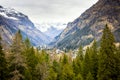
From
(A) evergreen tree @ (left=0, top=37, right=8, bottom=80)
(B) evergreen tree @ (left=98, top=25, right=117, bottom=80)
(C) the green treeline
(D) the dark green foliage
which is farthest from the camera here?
(D) the dark green foliage

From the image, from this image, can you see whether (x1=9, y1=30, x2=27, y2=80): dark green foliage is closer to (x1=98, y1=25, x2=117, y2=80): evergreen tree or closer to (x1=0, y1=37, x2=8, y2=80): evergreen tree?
(x1=0, y1=37, x2=8, y2=80): evergreen tree

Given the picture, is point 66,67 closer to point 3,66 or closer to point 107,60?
point 3,66

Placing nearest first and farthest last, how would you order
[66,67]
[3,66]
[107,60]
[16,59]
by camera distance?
[107,60] < [3,66] < [16,59] < [66,67]

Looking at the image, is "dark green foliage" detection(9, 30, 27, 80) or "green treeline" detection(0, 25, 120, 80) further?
"dark green foliage" detection(9, 30, 27, 80)

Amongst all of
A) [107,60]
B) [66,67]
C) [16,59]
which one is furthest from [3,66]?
[107,60]

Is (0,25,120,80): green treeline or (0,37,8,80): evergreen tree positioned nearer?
(0,25,120,80): green treeline

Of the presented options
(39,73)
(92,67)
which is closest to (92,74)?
(92,67)

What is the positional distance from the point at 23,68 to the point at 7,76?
4.71m

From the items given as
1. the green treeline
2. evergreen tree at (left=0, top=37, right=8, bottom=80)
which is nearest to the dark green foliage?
the green treeline

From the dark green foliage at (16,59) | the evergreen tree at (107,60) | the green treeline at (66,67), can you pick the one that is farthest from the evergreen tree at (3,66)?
the evergreen tree at (107,60)

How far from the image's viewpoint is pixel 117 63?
55.9 m

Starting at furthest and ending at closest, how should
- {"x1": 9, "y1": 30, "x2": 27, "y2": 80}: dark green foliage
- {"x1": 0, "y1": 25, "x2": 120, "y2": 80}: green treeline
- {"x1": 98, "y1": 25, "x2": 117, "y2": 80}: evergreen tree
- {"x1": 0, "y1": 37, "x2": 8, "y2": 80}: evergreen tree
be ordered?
{"x1": 9, "y1": 30, "x2": 27, "y2": 80}: dark green foliage → {"x1": 0, "y1": 37, "x2": 8, "y2": 80}: evergreen tree → {"x1": 0, "y1": 25, "x2": 120, "y2": 80}: green treeline → {"x1": 98, "y1": 25, "x2": 117, "y2": 80}: evergreen tree

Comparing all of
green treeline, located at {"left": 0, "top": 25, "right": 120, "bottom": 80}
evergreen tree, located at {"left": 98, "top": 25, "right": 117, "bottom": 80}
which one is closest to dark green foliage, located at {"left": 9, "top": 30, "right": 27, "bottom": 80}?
green treeline, located at {"left": 0, "top": 25, "right": 120, "bottom": 80}

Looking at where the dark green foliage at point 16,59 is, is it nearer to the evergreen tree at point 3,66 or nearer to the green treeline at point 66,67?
the green treeline at point 66,67
